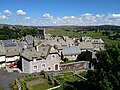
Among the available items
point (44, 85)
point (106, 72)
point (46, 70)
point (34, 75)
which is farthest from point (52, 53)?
point (106, 72)

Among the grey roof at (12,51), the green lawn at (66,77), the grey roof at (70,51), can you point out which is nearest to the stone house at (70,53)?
the grey roof at (70,51)

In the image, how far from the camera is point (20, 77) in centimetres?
5194

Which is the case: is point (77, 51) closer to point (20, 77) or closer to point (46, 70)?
point (46, 70)

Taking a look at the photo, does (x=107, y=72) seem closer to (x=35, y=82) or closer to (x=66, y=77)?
(x=66, y=77)

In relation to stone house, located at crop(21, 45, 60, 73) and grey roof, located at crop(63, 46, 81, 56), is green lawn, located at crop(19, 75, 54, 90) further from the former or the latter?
grey roof, located at crop(63, 46, 81, 56)

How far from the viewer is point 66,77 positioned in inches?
2069

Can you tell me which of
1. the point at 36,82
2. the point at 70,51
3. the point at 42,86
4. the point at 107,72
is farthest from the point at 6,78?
the point at 70,51

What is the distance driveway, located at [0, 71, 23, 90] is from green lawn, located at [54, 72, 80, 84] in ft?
34.2

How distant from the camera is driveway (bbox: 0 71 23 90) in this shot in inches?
1817

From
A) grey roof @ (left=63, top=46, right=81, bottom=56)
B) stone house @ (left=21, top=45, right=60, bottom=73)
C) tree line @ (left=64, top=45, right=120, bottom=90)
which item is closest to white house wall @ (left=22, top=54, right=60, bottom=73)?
stone house @ (left=21, top=45, right=60, bottom=73)

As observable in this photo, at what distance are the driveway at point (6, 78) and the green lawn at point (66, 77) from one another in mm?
10433

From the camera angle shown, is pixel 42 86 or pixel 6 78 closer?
pixel 42 86

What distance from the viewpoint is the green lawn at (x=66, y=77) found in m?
50.1

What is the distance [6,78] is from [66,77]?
14.3 meters
